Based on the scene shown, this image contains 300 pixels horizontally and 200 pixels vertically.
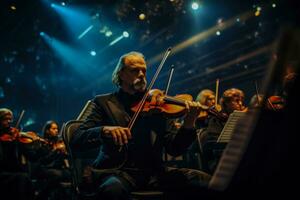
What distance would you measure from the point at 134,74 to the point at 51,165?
4.01 meters

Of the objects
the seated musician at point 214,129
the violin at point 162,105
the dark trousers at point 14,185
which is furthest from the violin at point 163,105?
the dark trousers at point 14,185

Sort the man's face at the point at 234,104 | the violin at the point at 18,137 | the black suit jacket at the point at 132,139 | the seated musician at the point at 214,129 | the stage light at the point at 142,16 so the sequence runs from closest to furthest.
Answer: the black suit jacket at the point at 132,139 → the seated musician at the point at 214,129 → the man's face at the point at 234,104 → the violin at the point at 18,137 → the stage light at the point at 142,16

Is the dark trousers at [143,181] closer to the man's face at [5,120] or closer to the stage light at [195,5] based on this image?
the man's face at [5,120]

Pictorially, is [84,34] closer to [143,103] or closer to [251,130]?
[143,103]

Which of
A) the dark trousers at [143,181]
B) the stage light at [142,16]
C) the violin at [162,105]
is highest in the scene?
the stage light at [142,16]

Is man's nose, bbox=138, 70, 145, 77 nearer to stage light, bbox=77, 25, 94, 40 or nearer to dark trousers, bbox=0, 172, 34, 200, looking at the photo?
dark trousers, bbox=0, 172, 34, 200

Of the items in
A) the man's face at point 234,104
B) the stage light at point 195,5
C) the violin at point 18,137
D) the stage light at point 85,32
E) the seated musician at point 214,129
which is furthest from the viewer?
the stage light at point 85,32

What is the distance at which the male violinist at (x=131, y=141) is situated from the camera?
2.13 m

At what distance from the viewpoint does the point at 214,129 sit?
429cm

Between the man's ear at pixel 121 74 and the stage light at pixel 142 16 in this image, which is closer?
the man's ear at pixel 121 74

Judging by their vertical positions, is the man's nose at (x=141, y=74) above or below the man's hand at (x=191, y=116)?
above

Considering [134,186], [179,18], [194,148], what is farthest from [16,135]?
[179,18]

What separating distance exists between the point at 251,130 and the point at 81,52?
31.6ft

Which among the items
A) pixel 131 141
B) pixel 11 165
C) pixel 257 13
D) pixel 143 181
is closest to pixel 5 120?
pixel 11 165
